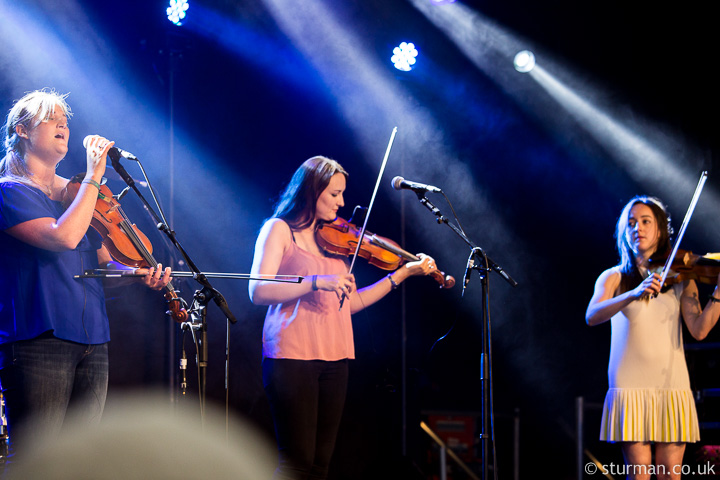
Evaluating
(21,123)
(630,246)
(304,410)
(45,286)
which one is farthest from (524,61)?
(45,286)

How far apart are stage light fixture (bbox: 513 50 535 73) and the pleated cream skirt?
7.70ft

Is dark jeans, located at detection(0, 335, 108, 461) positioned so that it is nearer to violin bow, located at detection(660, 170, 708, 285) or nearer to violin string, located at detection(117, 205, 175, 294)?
violin string, located at detection(117, 205, 175, 294)

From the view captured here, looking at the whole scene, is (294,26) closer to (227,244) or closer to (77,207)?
(227,244)

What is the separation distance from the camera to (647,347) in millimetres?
3094

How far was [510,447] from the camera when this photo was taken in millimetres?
4348

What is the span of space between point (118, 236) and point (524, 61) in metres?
3.09

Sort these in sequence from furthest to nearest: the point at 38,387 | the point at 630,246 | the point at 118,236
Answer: the point at 630,246, the point at 118,236, the point at 38,387

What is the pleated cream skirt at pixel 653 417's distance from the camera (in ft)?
9.75

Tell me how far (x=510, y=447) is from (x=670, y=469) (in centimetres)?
147

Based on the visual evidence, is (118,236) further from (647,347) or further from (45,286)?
(647,347)

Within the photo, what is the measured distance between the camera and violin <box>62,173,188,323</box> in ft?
8.07

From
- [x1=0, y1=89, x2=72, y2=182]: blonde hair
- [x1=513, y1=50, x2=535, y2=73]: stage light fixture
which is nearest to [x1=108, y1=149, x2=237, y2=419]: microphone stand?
[x1=0, y1=89, x2=72, y2=182]: blonde hair

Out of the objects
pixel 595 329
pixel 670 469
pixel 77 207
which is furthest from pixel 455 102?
pixel 77 207

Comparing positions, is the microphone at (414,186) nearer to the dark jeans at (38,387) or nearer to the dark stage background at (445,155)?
the dark stage background at (445,155)
